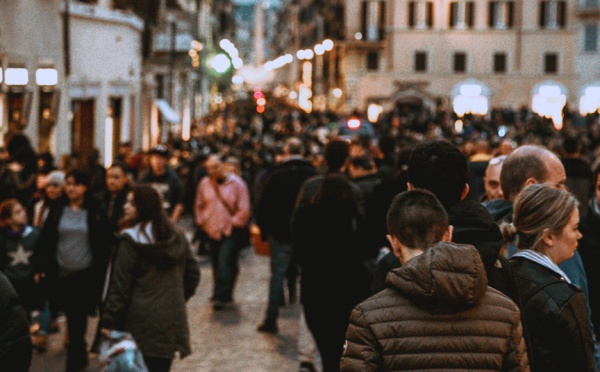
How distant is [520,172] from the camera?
5.90 m

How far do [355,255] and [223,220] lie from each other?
524 cm

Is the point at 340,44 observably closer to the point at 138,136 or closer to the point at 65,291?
the point at 138,136

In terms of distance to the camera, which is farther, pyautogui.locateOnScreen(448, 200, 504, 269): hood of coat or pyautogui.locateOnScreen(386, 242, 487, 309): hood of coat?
pyautogui.locateOnScreen(448, 200, 504, 269): hood of coat

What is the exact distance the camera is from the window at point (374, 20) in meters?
70.2

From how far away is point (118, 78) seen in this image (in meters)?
29.0

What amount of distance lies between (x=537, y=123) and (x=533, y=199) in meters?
37.6

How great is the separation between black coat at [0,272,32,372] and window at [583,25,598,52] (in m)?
66.9

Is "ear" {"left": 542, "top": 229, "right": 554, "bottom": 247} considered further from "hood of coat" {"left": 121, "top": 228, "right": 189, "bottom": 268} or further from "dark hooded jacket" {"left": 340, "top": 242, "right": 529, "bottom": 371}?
"hood of coat" {"left": 121, "top": 228, "right": 189, "bottom": 268}

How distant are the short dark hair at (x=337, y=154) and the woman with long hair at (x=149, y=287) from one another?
1.89m

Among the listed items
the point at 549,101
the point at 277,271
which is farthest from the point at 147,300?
the point at 549,101

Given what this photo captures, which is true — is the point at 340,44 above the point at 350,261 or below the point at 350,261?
above

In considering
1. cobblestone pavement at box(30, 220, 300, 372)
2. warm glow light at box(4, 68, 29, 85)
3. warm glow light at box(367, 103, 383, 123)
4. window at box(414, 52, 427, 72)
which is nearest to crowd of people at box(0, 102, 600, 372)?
cobblestone pavement at box(30, 220, 300, 372)

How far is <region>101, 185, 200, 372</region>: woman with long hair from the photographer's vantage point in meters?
7.56

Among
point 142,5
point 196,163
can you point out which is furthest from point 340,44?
point 196,163
